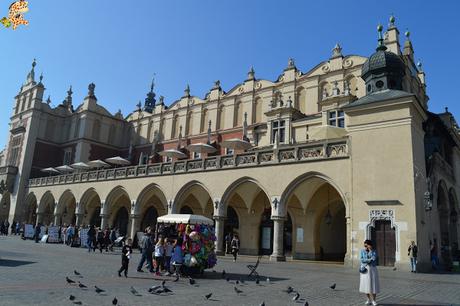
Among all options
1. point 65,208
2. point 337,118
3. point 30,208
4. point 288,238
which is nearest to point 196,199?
point 288,238

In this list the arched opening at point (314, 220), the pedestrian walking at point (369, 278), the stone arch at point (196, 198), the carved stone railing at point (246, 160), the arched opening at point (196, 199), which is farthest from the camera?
the arched opening at point (196, 199)

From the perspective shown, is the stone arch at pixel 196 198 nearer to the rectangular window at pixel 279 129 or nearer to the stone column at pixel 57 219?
the rectangular window at pixel 279 129

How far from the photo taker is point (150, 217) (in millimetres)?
35438

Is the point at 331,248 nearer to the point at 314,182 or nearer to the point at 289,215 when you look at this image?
the point at 289,215

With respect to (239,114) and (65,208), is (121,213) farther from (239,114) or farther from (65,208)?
(239,114)

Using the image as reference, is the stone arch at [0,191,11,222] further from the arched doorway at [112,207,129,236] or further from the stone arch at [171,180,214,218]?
the stone arch at [171,180,214,218]

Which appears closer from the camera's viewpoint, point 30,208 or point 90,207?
point 90,207

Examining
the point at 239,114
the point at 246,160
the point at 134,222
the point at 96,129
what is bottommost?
the point at 134,222

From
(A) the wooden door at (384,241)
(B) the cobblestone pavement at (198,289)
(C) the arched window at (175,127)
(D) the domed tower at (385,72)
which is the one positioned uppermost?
(C) the arched window at (175,127)

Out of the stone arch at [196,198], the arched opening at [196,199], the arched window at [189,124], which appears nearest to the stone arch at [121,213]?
the arched opening at [196,199]

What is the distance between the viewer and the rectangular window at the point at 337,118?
26578 mm

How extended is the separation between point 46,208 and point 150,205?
15.7 m

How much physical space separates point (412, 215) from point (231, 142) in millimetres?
13885

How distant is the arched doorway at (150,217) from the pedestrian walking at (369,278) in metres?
28.0
